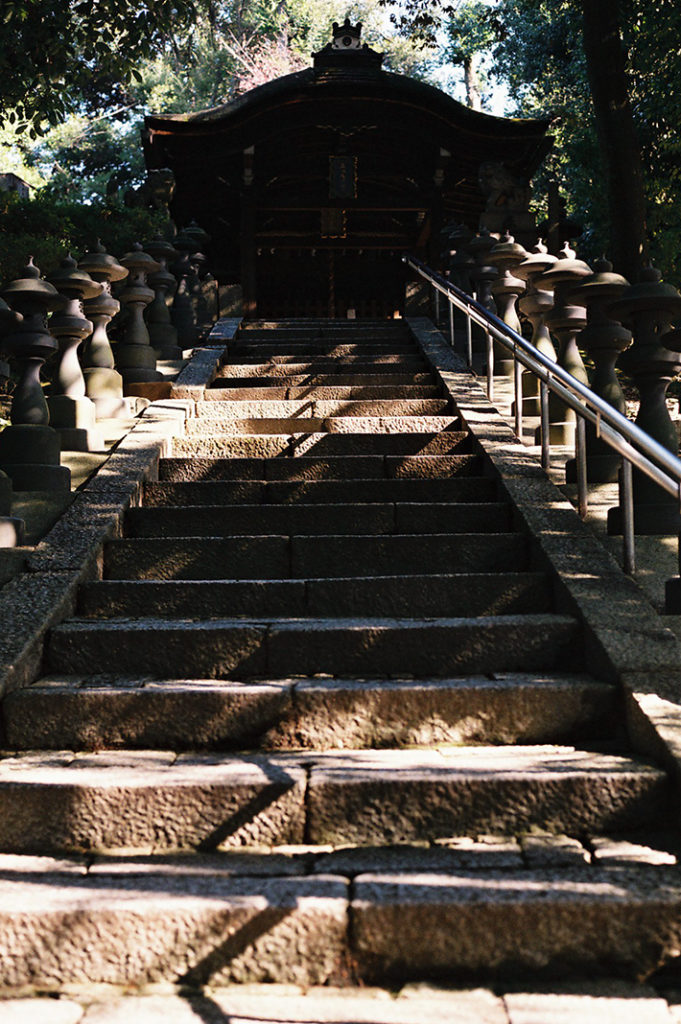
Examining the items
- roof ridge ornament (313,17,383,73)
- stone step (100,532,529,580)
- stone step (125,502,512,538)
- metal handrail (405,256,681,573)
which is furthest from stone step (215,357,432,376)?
roof ridge ornament (313,17,383,73)

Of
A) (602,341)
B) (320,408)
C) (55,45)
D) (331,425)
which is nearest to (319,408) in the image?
(320,408)

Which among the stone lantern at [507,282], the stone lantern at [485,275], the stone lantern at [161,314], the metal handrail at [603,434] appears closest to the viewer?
the metal handrail at [603,434]

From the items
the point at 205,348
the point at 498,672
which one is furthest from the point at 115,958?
the point at 205,348

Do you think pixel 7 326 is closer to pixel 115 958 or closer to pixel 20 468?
pixel 20 468

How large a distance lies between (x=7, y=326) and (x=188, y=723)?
9.41 feet

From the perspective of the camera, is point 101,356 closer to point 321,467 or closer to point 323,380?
point 323,380

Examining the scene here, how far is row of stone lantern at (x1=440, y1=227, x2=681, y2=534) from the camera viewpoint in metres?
4.36

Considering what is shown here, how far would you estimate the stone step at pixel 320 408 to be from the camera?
635cm

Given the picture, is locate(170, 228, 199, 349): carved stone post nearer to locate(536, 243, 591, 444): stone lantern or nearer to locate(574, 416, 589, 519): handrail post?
locate(536, 243, 591, 444): stone lantern

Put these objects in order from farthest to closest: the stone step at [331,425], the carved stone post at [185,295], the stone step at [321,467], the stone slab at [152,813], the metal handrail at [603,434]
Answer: the carved stone post at [185,295]
the stone step at [331,425]
the stone step at [321,467]
the metal handrail at [603,434]
the stone slab at [152,813]

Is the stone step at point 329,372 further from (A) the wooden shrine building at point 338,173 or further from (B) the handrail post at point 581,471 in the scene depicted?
(A) the wooden shrine building at point 338,173

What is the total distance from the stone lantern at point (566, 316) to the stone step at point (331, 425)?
2.53 feet

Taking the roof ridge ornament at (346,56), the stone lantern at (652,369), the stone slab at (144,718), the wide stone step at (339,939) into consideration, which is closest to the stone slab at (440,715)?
the stone slab at (144,718)

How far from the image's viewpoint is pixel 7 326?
4875mm
